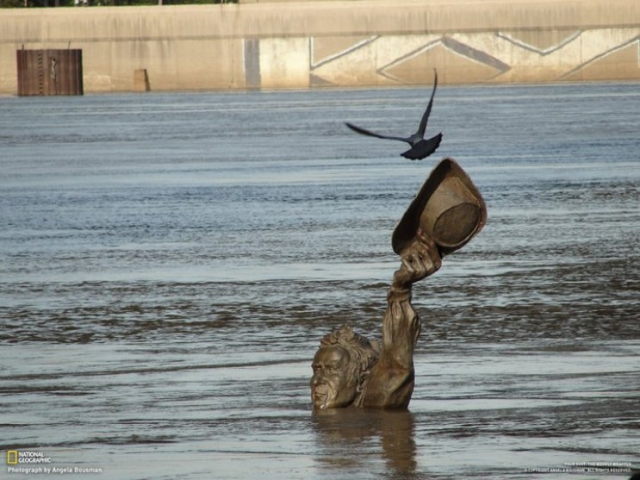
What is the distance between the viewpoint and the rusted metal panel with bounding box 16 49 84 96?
98.2 metres

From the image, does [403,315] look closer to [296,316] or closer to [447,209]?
[447,209]

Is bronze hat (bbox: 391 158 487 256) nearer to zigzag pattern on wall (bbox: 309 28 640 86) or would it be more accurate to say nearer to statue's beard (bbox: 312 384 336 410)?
statue's beard (bbox: 312 384 336 410)

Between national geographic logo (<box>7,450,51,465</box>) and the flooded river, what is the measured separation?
33 millimetres

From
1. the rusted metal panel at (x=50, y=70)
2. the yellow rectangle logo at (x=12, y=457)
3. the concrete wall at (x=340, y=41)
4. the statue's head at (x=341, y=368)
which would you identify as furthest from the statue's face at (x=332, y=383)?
the rusted metal panel at (x=50, y=70)

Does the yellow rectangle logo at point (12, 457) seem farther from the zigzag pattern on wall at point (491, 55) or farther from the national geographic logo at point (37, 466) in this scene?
the zigzag pattern on wall at point (491, 55)

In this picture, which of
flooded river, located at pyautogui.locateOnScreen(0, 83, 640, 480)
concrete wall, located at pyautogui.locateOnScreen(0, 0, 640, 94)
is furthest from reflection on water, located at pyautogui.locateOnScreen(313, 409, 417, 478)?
concrete wall, located at pyautogui.locateOnScreen(0, 0, 640, 94)

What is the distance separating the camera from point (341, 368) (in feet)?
32.6

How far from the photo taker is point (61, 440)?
9453 millimetres

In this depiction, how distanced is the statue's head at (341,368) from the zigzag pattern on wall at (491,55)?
8859cm

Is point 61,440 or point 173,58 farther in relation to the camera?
point 173,58

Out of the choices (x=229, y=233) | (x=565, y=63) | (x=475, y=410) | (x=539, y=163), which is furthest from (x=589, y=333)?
(x=565, y=63)

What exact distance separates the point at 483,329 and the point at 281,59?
87.5 m

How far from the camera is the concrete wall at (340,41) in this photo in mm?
97875

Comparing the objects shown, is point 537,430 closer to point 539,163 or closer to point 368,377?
point 368,377
